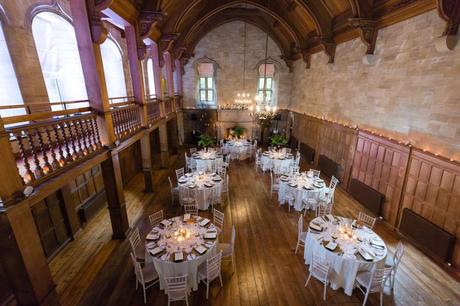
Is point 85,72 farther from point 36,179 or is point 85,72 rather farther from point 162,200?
point 162,200

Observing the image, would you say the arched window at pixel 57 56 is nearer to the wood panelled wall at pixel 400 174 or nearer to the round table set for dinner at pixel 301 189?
the round table set for dinner at pixel 301 189

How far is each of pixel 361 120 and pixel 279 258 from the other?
6395 mm

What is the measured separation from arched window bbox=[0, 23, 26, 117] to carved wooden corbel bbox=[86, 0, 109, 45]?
221 centimetres

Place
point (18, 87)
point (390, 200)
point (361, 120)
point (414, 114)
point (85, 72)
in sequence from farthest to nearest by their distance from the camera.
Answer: point (361, 120) → point (390, 200) → point (414, 114) → point (18, 87) → point (85, 72)

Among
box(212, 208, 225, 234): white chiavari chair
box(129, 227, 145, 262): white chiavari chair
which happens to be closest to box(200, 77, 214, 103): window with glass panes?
box(212, 208, 225, 234): white chiavari chair

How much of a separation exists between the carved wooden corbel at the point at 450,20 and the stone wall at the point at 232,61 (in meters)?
12.1

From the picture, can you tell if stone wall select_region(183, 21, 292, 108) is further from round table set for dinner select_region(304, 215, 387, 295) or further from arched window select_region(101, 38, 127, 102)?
round table set for dinner select_region(304, 215, 387, 295)

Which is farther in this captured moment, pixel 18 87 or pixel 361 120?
pixel 361 120

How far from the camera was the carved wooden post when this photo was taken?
483 cm

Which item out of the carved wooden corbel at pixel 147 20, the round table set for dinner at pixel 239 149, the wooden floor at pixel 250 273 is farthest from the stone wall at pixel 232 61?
the wooden floor at pixel 250 273

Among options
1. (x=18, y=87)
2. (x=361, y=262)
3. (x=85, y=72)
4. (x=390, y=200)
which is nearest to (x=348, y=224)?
(x=361, y=262)

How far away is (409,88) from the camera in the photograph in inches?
258

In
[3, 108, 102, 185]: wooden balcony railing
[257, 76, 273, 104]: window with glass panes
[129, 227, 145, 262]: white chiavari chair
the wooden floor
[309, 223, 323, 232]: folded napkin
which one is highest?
[257, 76, 273, 104]: window with glass panes

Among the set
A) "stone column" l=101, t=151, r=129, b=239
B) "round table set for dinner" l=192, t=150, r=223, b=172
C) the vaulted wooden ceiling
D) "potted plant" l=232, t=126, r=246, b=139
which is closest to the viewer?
"stone column" l=101, t=151, r=129, b=239
